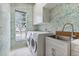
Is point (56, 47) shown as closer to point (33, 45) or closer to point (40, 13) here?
point (33, 45)

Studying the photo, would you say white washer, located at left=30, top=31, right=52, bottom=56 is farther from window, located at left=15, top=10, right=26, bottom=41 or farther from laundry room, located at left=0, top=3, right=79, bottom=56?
window, located at left=15, top=10, right=26, bottom=41

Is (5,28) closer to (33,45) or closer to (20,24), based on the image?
(20,24)

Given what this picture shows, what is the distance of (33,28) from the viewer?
1.47 m

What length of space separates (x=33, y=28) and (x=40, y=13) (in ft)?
0.71

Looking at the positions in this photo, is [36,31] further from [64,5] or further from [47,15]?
[64,5]

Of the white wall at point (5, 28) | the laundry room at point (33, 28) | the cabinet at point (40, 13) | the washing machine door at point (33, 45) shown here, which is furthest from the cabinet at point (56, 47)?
the white wall at point (5, 28)

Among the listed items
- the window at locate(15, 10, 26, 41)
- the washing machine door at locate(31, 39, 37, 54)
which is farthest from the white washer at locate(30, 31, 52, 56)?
the window at locate(15, 10, 26, 41)

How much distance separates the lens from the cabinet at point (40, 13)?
4.74 feet

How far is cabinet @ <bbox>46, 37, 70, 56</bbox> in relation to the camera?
1314 mm

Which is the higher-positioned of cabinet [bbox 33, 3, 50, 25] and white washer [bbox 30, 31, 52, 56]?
cabinet [bbox 33, 3, 50, 25]

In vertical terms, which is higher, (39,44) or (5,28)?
(5,28)

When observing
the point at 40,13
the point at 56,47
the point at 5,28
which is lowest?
the point at 56,47

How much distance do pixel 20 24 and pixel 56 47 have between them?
1.80ft

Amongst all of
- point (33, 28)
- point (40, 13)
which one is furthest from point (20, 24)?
point (40, 13)
